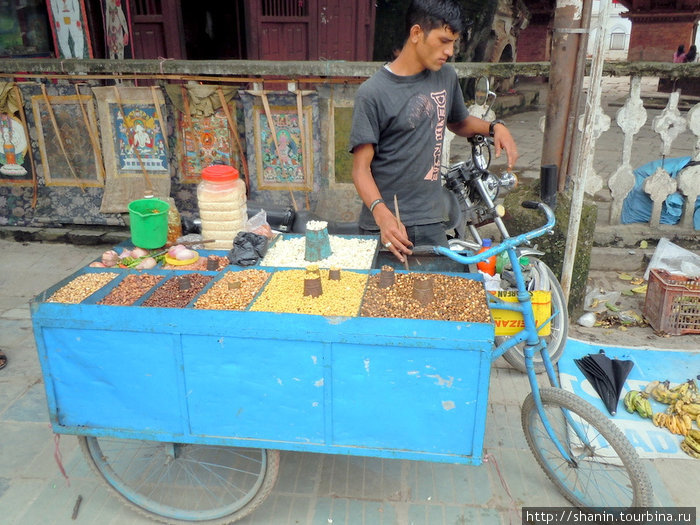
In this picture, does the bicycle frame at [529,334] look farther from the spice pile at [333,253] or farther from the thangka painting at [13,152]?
the thangka painting at [13,152]

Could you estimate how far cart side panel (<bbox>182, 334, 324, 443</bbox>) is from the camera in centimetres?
213

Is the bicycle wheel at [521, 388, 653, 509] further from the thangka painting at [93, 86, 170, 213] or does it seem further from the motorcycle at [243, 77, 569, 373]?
the thangka painting at [93, 86, 170, 213]

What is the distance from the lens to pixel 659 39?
19.5 meters

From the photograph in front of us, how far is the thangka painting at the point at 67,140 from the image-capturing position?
17.3 ft

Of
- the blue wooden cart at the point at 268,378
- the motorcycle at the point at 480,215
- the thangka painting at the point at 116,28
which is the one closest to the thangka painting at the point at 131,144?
the motorcycle at the point at 480,215

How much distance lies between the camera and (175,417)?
2.28 meters

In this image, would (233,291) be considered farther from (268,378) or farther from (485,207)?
(485,207)

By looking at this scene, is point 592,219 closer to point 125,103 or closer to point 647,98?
point 125,103

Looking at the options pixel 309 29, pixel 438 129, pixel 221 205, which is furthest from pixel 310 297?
pixel 309 29

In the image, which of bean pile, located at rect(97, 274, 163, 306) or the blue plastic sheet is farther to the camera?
the blue plastic sheet

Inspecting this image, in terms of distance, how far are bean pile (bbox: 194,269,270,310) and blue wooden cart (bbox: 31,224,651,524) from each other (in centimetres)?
8

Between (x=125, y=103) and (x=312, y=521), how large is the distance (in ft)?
13.4

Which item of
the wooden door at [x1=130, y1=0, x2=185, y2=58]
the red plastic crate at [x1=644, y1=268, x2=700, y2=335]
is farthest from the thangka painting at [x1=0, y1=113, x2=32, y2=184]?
the red plastic crate at [x1=644, y1=268, x2=700, y2=335]

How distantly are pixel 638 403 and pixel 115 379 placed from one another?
9.08ft
